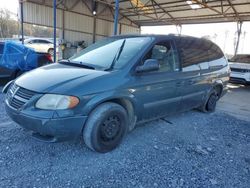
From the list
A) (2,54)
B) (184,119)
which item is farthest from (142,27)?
(184,119)

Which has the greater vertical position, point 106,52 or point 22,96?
point 106,52

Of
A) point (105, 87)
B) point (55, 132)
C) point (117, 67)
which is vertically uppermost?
point (117, 67)

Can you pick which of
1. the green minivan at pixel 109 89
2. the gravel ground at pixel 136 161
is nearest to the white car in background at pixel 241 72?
the green minivan at pixel 109 89

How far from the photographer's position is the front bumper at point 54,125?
250 cm

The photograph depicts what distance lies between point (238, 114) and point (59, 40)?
47.8 feet

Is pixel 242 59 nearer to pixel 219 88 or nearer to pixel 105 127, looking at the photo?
pixel 219 88

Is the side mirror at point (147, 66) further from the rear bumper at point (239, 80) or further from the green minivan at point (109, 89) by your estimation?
the rear bumper at point (239, 80)

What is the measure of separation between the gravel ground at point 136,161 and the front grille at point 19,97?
2.11ft

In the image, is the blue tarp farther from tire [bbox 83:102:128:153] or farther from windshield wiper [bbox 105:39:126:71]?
tire [bbox 83:102:128:153]

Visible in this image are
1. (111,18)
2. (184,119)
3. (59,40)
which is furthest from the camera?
(111,18)

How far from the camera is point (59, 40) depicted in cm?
1708

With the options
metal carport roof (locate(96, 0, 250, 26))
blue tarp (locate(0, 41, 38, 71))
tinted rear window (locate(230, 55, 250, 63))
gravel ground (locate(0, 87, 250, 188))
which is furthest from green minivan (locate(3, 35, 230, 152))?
metal carport roof (locate(96, 0, 250, 26))

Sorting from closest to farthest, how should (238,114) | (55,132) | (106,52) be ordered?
1. (55,132)
2. (106,52)
3. (238,114)

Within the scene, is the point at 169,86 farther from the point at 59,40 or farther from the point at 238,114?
the point at 59,40
